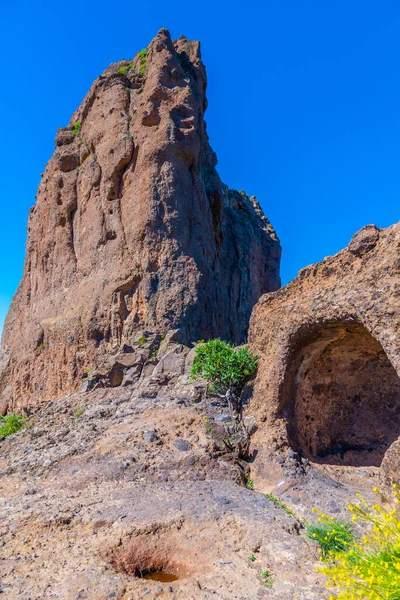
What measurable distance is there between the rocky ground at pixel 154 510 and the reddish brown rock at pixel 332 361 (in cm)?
111

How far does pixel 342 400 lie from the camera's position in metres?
13.6

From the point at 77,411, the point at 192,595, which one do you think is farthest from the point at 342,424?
the point at 77,411

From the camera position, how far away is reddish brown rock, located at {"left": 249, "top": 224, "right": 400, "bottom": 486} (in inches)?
402

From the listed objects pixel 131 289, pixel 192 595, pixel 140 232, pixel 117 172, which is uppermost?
pixel 117 172

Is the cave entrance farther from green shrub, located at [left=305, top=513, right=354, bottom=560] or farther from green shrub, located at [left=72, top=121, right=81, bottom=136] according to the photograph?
green shrub, located at [left=72, top=121, right=81, bottom=136]

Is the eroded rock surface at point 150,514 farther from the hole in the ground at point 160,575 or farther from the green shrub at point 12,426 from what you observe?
the green shrub at point 12,426

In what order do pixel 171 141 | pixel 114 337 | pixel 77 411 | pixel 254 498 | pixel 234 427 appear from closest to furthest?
pixel 254 498 → pixel 234 427 → pixel 77 411 → pixel 114 337 → pixel 171 141

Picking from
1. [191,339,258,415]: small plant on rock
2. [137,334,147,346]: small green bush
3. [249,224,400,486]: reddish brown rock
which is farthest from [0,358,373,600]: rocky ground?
[137,334,147,346]: small green bush

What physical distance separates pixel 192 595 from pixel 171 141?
23.2 meters

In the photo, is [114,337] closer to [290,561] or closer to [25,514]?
[25,514]

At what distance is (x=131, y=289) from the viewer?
78.1 feet

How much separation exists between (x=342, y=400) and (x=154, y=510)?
727 centimetres

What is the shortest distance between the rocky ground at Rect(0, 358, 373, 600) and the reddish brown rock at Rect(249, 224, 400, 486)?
111 cm

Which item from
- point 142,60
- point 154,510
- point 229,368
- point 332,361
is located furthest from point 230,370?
point 142,60
